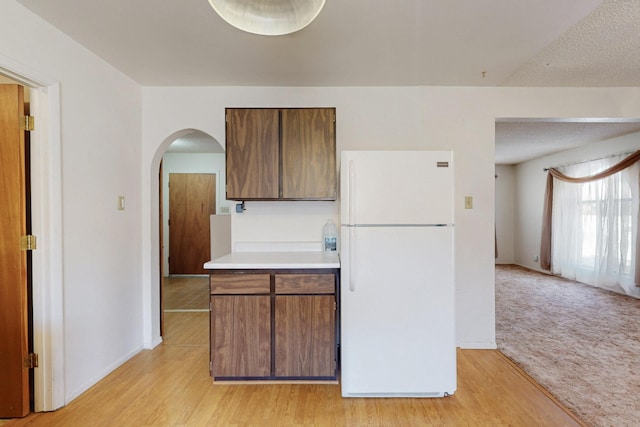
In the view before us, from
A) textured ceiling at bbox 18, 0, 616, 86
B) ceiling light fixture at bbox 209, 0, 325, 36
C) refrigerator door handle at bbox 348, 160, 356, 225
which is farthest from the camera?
refrigerator door handle at bbox 348, 160, 356, 225

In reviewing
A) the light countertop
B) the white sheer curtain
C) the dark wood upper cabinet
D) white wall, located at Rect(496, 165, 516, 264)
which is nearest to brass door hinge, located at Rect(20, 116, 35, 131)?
the dark wood upper cabinet

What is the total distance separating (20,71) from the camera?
5.54ft

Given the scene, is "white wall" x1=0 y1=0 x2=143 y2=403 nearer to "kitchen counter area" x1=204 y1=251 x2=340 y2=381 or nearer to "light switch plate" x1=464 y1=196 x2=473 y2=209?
"kitchen counter area" x1=204 y1=251 x2=340 y2=381

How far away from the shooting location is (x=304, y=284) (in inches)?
83.0

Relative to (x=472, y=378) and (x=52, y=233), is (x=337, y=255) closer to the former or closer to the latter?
(x=472, y=378)

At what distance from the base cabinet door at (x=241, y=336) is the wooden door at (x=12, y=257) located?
109cm

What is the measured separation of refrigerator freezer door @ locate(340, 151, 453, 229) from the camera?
1938 mm

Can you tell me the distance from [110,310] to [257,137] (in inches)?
69.9

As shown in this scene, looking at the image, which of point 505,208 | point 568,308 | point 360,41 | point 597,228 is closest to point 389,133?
point 360,41

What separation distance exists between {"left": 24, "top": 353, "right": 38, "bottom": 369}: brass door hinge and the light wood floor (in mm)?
299

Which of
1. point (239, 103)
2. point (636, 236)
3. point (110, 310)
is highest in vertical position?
point (239, 103)

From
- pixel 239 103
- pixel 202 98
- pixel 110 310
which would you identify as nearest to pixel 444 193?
pixel 239 103

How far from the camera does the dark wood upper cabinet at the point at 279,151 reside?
242 cm

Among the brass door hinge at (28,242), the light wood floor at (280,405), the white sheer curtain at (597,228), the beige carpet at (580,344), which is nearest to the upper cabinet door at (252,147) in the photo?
the brass door hinge at (28,242)
